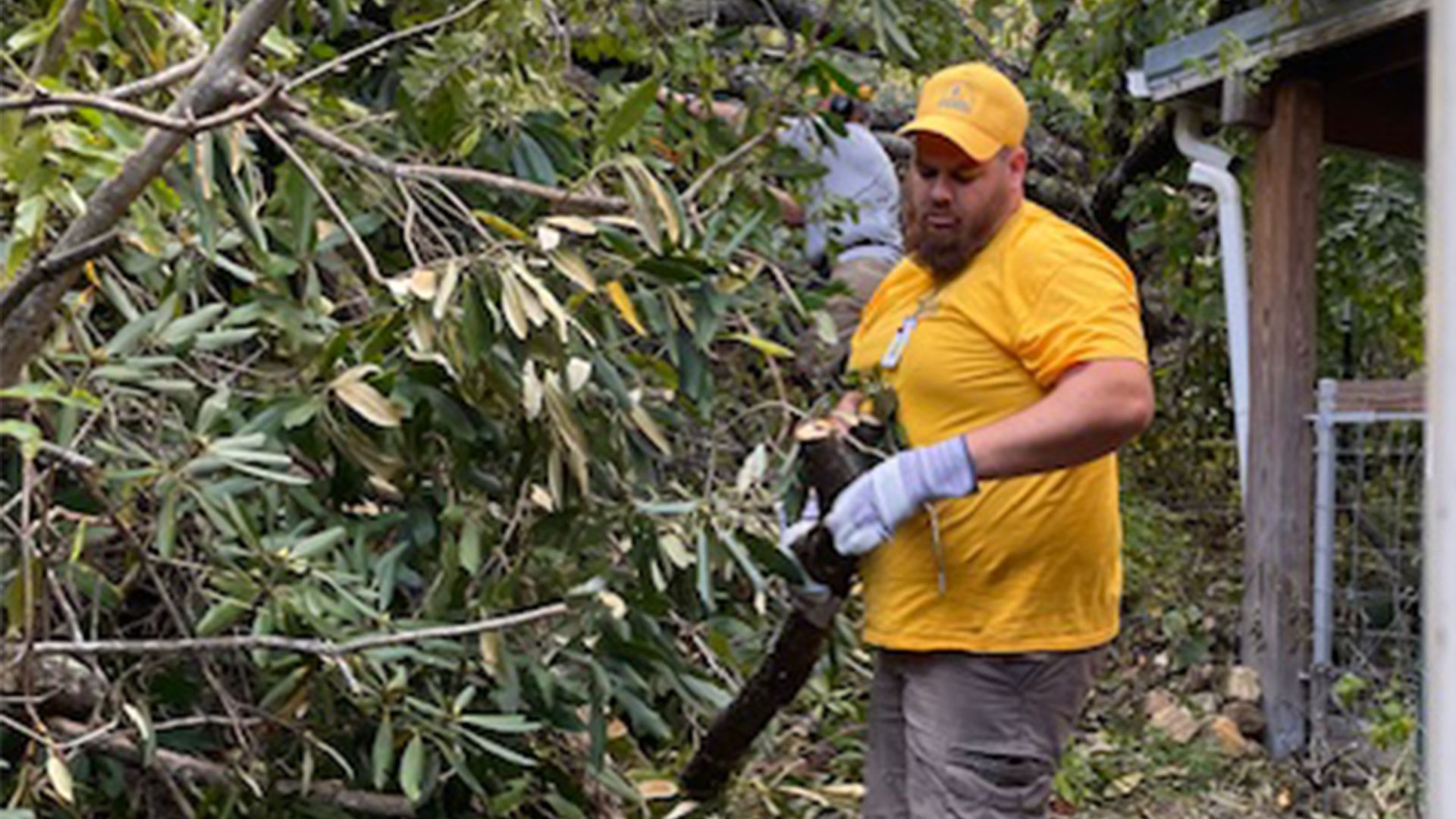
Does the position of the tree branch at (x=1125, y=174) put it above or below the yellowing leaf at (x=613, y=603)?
above

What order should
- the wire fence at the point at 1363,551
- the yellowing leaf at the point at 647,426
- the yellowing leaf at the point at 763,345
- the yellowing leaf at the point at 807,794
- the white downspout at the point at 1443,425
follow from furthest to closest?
the wire fence at the point at 1363,551 → the yellowing leaf at the point at 807,794 → the yellowing leaf at the point at 763,345 → the yellowing leaf at the point at 647,426 → the white downspout at the point at 1443,425

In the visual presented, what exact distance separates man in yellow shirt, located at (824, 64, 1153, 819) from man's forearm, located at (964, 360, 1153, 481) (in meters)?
0.06

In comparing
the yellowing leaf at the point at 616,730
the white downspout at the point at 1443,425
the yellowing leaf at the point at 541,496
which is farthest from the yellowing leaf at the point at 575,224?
the white downspout at the point at 1443,425

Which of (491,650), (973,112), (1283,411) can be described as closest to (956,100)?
(973,112)

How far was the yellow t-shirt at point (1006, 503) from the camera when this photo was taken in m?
3.35

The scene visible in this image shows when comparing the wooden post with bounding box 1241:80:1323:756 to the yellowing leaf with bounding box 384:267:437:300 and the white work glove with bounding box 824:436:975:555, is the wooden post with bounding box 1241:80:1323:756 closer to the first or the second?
the white work glove with bounding box 824:436:975:555

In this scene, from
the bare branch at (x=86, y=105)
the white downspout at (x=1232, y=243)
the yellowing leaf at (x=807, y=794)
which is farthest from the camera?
the white downspout at (x=1232, y=243)

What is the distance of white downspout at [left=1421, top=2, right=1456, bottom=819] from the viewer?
0.67 meters

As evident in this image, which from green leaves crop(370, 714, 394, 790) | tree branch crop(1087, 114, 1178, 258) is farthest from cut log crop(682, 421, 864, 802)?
tree branch crop(1087, 114, 1178, 258)

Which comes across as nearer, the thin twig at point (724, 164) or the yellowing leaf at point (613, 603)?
the yellowing leaf at point (613, 603)

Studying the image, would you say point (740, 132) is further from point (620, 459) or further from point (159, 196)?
point (159, 196)

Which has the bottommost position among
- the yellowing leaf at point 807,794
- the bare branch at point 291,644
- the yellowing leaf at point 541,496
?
the yellowing leaf at point 807,794

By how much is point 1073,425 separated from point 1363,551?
4172 mm

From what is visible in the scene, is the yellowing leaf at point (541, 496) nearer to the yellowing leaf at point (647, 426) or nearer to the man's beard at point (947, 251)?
the yellowing leaf at point (647, 426)
